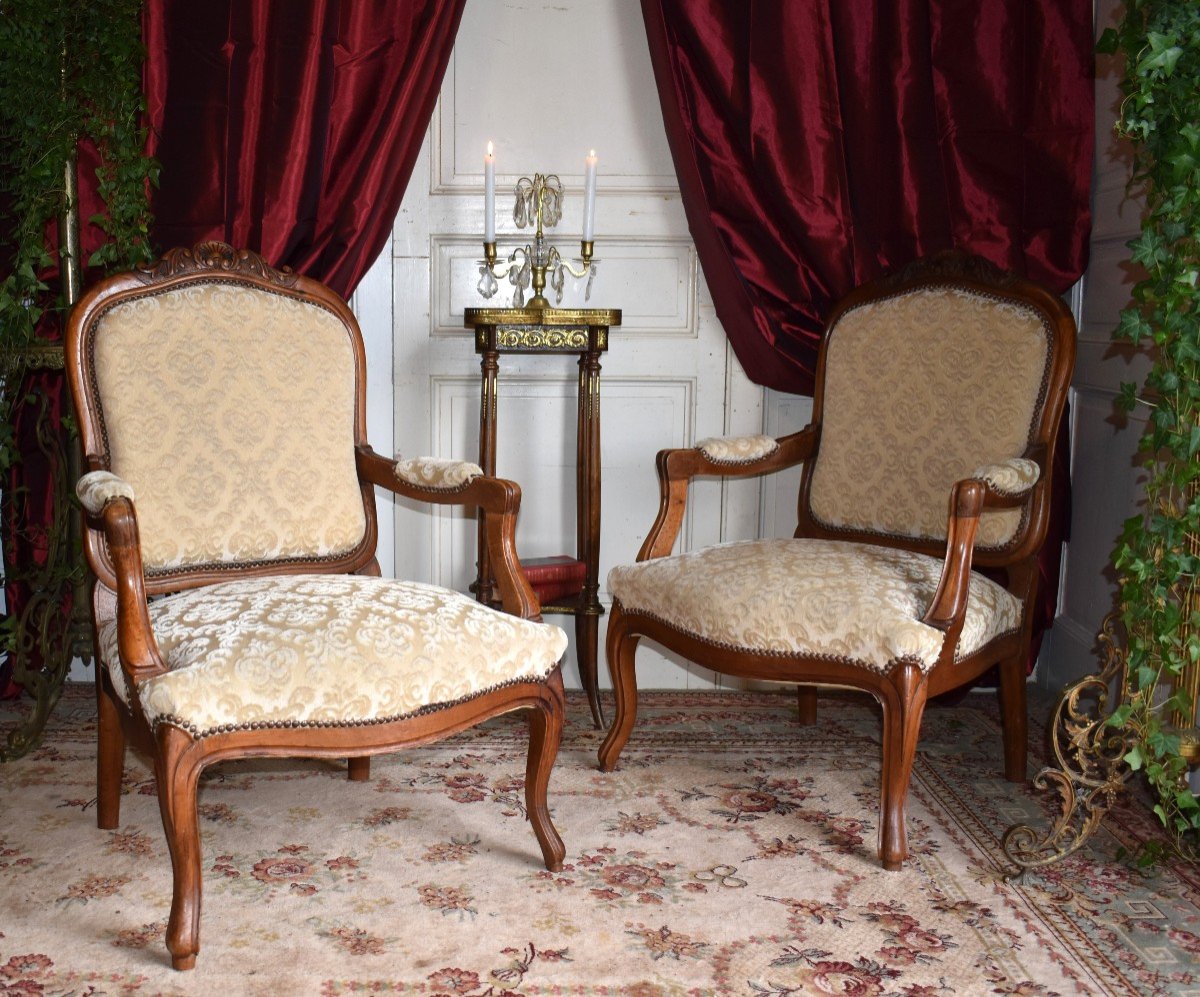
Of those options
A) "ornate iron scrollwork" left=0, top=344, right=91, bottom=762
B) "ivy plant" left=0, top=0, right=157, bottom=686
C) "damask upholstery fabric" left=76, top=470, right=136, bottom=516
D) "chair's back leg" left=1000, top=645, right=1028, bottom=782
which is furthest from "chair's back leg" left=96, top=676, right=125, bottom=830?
"chair's back leg" left=1000, top=645, right=1028, bottom=782

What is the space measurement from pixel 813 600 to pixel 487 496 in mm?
640

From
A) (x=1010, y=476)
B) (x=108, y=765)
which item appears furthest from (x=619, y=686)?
(x=108, y=765)

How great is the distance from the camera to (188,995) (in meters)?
1.87

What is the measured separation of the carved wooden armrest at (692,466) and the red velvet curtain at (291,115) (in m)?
1.02

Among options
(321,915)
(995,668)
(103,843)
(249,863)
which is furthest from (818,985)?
(995,668)

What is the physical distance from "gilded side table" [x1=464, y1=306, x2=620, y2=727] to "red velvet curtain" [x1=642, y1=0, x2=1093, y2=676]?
0.49m

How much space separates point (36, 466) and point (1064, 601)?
8.95 feet

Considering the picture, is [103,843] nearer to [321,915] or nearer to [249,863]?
[249,863]

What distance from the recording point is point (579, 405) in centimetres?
318

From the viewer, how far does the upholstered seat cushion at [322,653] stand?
75.0 inches

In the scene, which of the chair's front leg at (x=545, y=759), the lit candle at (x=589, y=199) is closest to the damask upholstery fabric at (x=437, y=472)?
the chair's front leg at (x=545, y=759)

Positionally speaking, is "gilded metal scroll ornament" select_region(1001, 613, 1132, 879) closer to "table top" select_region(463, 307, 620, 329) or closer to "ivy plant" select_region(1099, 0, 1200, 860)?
"ivy plant" select_region(1099, 0, 1200, 860)

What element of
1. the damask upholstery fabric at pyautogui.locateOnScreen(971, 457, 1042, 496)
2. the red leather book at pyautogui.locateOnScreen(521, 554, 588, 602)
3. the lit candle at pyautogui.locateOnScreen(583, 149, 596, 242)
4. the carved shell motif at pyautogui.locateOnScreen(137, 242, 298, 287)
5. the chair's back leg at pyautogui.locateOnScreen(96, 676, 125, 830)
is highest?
the lit candle at pyautogui.locateOnScreen(583, 149, 596, 242)

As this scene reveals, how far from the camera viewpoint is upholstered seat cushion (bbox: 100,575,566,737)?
6.25 ft
